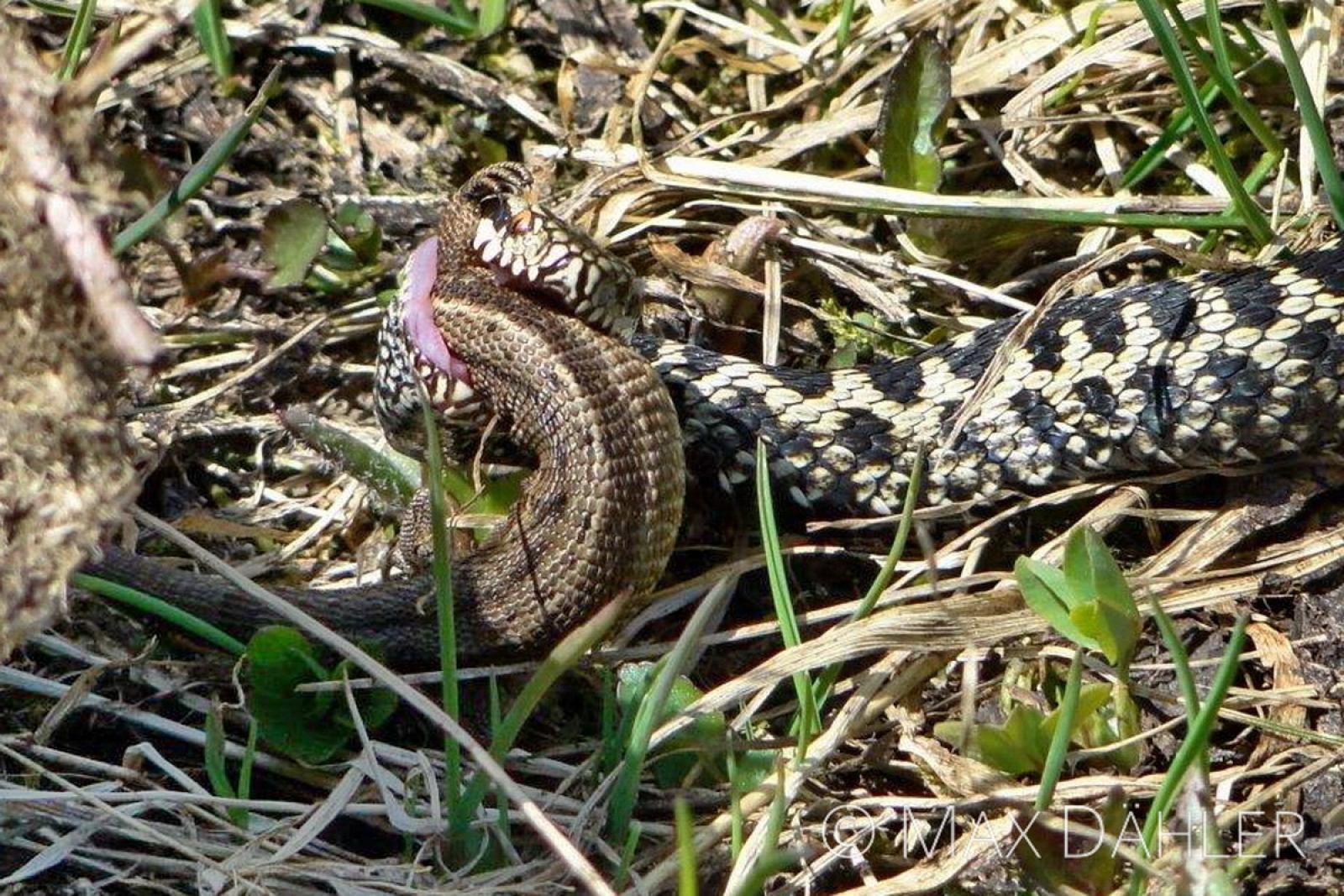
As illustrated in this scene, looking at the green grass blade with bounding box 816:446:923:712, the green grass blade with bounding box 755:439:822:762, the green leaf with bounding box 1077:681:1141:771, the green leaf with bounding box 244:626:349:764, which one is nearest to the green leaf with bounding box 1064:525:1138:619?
the green leaf with bounding box 1077:681:1141:771

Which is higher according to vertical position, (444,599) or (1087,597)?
(444,599)

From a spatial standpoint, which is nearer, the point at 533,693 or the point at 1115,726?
the point at 533,693

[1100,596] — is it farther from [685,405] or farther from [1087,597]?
[685,405]

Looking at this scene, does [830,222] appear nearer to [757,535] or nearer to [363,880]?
[757,535]

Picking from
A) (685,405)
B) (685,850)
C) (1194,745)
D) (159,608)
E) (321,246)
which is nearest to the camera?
(685,850)

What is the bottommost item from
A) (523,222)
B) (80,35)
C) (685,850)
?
(685,850)

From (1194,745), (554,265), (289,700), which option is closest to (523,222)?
(554,265)
